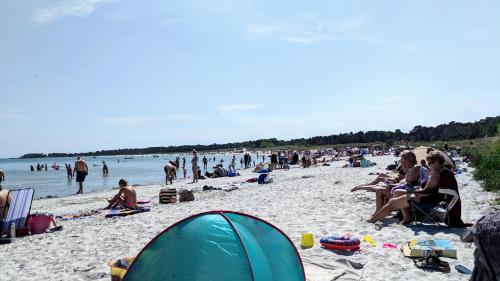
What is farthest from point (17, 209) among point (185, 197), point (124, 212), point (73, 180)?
point (73, 180)

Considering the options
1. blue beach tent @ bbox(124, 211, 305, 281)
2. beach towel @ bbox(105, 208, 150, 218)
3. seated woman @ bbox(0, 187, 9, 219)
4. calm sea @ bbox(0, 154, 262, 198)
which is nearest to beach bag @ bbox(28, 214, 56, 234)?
seated woman @ bbox(0, 187, 9, 219)

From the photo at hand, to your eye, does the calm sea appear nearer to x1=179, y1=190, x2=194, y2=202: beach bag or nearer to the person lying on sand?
x1=179, y1=190, x2=194, y2=202: beach bag

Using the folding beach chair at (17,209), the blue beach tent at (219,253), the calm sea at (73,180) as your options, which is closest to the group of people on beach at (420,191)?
the blue beach tent at (219,253)

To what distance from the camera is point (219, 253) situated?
3688mm

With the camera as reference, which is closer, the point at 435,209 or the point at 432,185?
the point at 432,185

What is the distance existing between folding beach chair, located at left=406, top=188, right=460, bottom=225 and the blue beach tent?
3.28 m

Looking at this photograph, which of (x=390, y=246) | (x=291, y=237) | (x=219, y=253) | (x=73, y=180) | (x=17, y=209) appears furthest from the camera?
(x=73, y=180)

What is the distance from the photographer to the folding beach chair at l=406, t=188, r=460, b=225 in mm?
6296

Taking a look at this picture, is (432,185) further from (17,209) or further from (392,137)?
(392,137)

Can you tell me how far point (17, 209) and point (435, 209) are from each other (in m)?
7.66

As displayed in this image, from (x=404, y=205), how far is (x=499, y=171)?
715 centimetres

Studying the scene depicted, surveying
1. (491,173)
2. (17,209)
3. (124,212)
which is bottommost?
(124,212)

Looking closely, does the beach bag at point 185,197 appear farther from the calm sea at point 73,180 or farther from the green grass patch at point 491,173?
the calm sea at point 73,180

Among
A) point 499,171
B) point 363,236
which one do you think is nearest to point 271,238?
point 363,236
